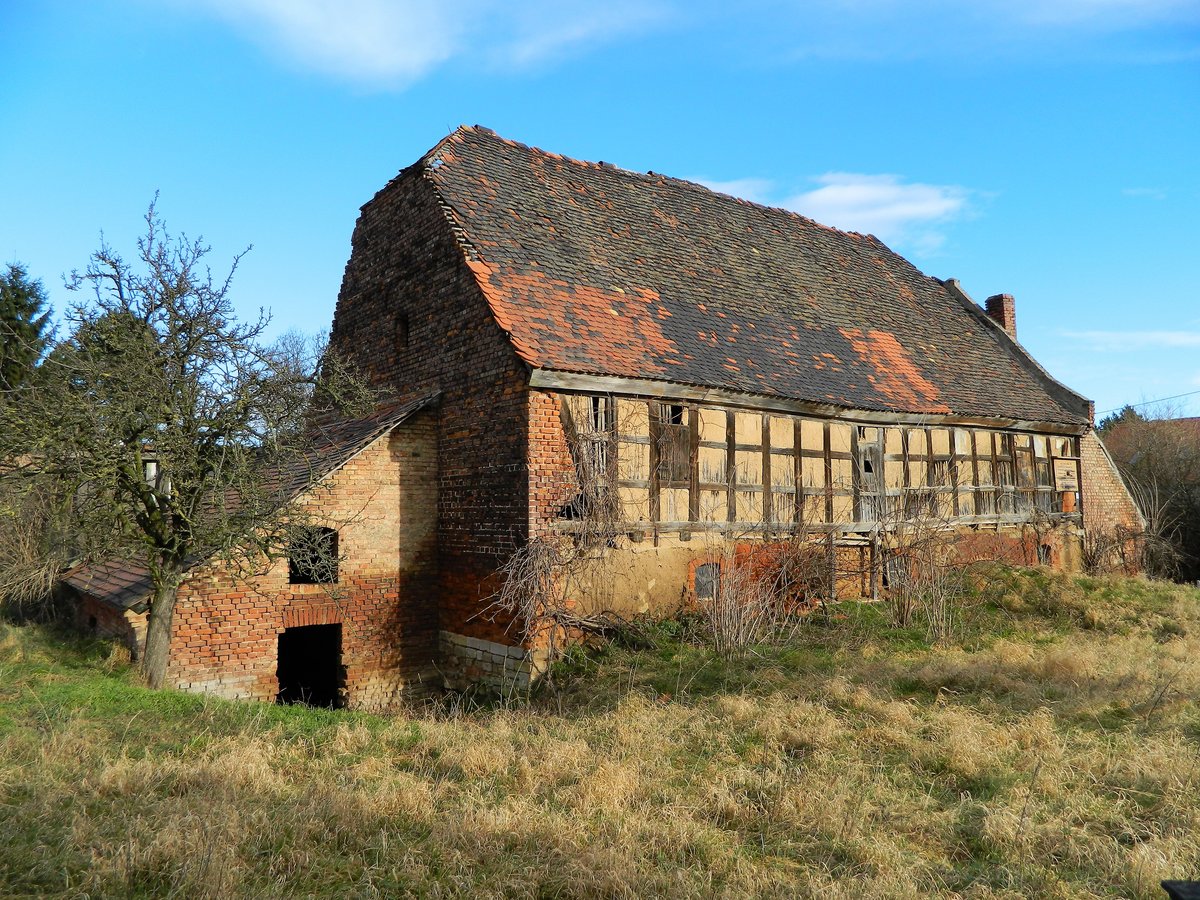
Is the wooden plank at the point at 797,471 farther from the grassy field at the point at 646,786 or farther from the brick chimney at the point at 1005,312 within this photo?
the brick chimney at the point at 1005,312

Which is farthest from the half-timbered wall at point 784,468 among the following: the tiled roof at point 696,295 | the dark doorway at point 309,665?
the dark doorway at point 309,665

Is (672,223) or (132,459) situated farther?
(672,223)

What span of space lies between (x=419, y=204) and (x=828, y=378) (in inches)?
310

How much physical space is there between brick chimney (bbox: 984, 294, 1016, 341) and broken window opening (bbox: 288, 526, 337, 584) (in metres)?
19.2

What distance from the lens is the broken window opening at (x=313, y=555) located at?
1016 cm

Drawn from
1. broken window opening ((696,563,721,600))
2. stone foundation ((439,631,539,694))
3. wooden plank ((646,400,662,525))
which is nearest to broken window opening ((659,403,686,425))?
wooden plank ((646,400,662,525))

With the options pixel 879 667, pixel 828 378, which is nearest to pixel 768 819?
pixel 879 667

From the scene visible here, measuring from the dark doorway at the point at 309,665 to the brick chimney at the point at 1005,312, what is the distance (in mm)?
19430

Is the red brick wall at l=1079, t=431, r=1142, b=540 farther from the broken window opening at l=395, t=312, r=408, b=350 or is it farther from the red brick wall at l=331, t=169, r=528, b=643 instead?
the broken window opening at l=395, t=312, r=408, b=350

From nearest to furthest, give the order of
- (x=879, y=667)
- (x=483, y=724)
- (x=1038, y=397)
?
(x=483, y=724), (x=879, y=667), (x=1038, y=397)

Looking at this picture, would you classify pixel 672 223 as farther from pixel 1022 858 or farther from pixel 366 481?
pixel 1022 858

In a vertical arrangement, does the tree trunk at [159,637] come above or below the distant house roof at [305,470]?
below

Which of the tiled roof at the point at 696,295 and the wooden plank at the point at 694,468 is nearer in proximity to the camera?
the tiled roof at the point at 696,295

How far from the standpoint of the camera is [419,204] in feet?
43.2
